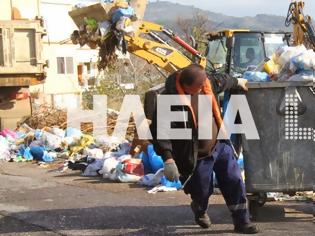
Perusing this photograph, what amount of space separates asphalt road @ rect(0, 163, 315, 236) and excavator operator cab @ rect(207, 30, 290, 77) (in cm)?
488

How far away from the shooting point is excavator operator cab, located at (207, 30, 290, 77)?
39.9ft

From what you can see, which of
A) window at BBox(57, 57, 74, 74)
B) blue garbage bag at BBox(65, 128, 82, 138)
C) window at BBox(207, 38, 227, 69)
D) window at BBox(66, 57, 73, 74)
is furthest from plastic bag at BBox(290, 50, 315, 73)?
window at BBox(66, 57, 73, 74)

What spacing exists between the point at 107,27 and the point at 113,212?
12.1ft

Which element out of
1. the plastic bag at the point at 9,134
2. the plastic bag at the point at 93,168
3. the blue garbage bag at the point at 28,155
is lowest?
the blue garbage bag at the point at 28,155

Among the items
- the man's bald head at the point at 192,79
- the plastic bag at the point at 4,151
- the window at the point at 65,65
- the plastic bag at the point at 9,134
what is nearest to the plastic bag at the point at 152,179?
the man's bald head at the point at 192,79

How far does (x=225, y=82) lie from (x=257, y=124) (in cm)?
49

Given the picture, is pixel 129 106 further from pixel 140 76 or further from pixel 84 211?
pixel 140 76

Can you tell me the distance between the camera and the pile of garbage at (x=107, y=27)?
362 inches

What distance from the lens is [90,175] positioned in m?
8.87

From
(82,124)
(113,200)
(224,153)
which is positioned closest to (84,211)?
(113,200)

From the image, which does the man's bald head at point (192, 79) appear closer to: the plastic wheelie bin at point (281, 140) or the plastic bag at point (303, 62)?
the plastic wheelie bin at point (281, 140)

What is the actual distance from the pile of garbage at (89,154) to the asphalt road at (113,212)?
0.84 feet

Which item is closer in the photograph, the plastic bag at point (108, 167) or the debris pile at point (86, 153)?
the debris pile at point (86, 153)

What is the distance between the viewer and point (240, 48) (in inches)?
492
